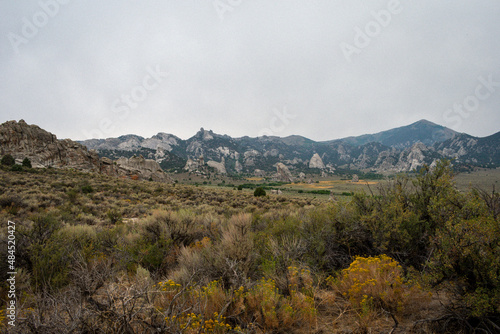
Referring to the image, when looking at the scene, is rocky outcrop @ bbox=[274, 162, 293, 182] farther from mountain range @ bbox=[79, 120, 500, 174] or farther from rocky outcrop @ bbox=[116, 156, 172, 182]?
rocky outcrop @ bbox=[116, 156, 172, 182]

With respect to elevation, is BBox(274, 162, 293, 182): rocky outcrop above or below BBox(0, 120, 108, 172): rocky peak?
below

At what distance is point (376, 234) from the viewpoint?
203 inches

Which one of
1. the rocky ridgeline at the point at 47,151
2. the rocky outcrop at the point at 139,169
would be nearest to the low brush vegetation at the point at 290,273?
the rocky ridgeline at the point at 47,151

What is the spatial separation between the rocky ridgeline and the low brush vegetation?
4828 cm

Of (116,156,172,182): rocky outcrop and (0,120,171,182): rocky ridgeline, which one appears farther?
(116,156,172,182): rocky outcrop

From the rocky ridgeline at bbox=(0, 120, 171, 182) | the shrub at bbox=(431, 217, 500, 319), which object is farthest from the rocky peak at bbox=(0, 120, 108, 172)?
the shrub at bbox=(431, 217, 500, 319)

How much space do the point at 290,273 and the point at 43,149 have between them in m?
63.2

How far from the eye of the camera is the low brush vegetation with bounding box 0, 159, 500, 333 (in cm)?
262

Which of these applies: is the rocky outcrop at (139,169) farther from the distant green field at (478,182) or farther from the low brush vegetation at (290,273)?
the distant green field at (478,182)

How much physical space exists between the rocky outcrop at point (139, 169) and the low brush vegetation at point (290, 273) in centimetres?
5280

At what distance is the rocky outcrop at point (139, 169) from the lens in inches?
2137

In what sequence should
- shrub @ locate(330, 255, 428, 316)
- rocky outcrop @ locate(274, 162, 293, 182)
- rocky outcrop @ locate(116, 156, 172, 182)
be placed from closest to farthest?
shrub @ locate(330, 255, 428, 316) < rocky outcrop @ locate(116, 156, 172, 182) < rocky outcrop @ locate(274, 162, 293, 182)

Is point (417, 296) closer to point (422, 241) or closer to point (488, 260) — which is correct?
point (488, 260)

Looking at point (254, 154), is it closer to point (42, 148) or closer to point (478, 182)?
point (42, 148)
